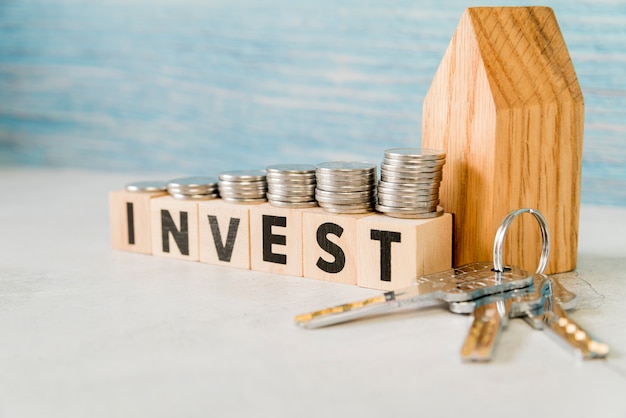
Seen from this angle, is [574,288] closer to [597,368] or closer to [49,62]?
[597,368]

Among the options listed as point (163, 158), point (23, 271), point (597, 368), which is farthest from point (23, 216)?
point (597, 368)

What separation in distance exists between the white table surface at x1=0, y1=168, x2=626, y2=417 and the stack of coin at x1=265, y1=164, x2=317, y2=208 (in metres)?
0.13

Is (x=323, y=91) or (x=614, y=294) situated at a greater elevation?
(x=323, y=91)

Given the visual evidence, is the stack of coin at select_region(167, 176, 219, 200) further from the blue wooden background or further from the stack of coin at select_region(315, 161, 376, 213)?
the blue wooden background

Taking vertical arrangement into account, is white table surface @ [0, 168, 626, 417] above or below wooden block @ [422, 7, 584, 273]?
below

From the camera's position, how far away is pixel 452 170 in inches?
→ 53.4

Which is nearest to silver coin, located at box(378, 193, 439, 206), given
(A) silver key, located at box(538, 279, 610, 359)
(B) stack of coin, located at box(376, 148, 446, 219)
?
(B) stack of coin, located at box(376, 148, 446, 219)

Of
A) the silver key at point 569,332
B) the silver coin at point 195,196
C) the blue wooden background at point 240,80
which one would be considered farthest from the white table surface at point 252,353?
the blue wooden background at point 240,80

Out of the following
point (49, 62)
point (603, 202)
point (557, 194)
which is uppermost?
point (49, 62)

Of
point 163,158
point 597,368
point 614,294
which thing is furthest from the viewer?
point 163,158

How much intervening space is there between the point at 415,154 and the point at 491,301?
272 millimetres

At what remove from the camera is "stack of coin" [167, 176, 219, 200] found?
1498 millimetres

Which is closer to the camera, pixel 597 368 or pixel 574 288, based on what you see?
pixel 597 368

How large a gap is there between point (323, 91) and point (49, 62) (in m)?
1.17
